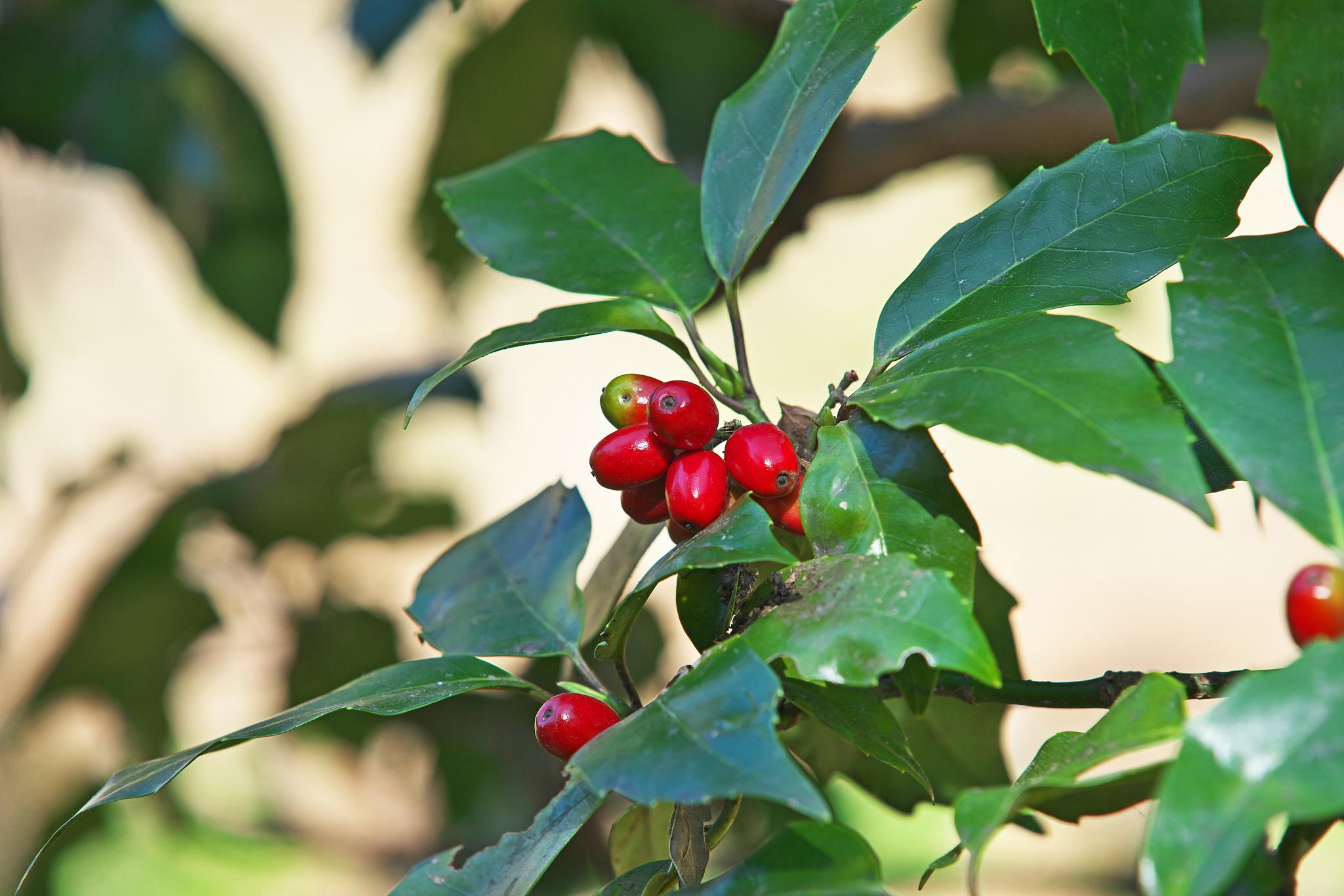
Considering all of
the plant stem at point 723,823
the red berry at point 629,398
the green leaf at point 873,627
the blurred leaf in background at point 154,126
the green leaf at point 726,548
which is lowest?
the plant stem at point 723,823

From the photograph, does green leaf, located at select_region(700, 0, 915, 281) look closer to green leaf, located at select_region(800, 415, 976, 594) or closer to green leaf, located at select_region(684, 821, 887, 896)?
green leaf, located at select_region(800, 415, 976, 594)

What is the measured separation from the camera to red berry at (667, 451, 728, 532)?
1.72 feet

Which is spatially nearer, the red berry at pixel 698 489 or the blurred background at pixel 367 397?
the red berry at pixel 698 489

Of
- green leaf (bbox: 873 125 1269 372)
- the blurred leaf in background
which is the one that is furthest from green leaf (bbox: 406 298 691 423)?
the blurred leaf in background

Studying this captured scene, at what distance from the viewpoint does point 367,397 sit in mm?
1571

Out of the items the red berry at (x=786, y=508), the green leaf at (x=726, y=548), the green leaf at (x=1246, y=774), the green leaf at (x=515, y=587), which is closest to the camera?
the green leaf at (x=1246, y=774)

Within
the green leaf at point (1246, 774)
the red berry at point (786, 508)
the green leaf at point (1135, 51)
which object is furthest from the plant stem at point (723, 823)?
the green leaf at point (1135, 51)

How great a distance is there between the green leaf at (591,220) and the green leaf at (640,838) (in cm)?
33

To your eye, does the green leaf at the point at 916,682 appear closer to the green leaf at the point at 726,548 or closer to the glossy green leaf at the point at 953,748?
the green leaf at the point at 726,548

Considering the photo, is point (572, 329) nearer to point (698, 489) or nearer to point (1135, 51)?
point (698, 489)

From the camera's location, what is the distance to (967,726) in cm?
76

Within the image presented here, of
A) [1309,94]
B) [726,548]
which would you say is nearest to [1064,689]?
[726,548]

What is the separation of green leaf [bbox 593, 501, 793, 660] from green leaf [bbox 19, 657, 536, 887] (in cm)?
10

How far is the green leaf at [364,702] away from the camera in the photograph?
482 mm
